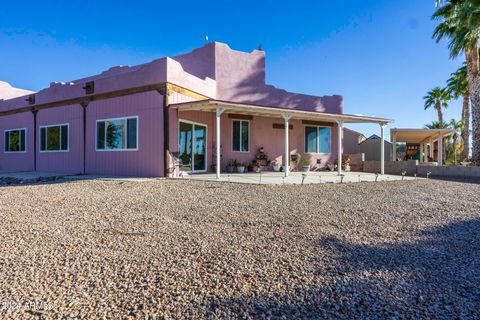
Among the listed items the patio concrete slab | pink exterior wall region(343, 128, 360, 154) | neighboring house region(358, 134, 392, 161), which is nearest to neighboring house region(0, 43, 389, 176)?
the patio concrete slab

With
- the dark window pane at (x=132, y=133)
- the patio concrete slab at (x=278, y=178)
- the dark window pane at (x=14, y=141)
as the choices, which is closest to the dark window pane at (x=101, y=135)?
the dark window pane at (x=132, y=133)

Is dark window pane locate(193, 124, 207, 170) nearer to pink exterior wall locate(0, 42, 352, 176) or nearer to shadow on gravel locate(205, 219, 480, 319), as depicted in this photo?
pink exterior wall locate(0, 42, 352, 176)

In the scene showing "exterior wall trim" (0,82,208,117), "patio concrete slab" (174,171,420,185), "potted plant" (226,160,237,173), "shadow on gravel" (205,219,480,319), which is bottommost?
"shadow on gravel" (205,219,480,319)

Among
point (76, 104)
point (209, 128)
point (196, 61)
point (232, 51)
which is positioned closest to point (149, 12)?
point (196, 61)

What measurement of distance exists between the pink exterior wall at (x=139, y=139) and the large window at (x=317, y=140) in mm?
8040

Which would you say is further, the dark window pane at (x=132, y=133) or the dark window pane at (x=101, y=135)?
the dark window pane at (x=101, y=135)

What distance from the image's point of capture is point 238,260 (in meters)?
3.01

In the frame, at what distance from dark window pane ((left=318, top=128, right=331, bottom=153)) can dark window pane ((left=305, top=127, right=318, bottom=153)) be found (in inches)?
13.4

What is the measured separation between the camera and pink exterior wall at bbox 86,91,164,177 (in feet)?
34.2

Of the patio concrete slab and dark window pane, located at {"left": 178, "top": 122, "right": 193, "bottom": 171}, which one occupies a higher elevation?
dark window pane, located at {"left": 178, "top": 122, "right": 193, "bottom": 171}

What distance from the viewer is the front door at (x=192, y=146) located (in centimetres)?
1118

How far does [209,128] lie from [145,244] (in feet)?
30.9

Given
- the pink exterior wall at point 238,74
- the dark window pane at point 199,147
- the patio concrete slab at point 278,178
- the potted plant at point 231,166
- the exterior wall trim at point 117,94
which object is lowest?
the patio concrete slab at point 278,178

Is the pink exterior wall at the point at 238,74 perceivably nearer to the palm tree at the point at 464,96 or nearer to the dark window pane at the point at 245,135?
the dark window pane at the point at 245,135
